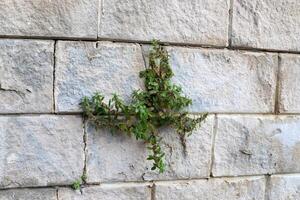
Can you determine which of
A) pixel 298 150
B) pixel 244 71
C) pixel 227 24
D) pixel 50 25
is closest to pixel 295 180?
pixel 298 150

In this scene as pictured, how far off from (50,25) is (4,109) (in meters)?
0.50

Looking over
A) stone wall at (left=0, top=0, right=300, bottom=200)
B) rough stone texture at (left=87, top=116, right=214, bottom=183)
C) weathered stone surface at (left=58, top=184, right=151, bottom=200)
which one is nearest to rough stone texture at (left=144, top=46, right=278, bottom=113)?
stone wall at (left=0, top=0, right=300, bottom=200)

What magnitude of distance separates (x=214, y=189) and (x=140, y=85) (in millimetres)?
791

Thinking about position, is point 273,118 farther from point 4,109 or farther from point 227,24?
point 4,109

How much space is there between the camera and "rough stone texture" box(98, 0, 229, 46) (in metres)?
2.45

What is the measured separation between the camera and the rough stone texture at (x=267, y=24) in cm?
269

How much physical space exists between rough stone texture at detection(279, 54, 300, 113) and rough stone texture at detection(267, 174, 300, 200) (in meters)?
0.44

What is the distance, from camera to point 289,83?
112 inches

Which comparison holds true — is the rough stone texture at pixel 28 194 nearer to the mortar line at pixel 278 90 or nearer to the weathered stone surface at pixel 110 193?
the weathered stone surface at pixel 110 193

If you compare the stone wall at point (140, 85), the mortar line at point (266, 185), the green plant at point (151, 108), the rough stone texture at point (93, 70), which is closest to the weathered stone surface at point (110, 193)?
the stone wall at point (140, 85)

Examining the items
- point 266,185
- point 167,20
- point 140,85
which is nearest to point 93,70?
point 140,85

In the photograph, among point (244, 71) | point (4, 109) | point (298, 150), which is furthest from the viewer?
point (298, 150)

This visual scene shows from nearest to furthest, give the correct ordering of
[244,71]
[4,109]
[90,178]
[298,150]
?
1. [4,109]
2. [90,178]
3. [244,71]
4. [298,150]

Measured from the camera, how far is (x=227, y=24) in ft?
8.75
